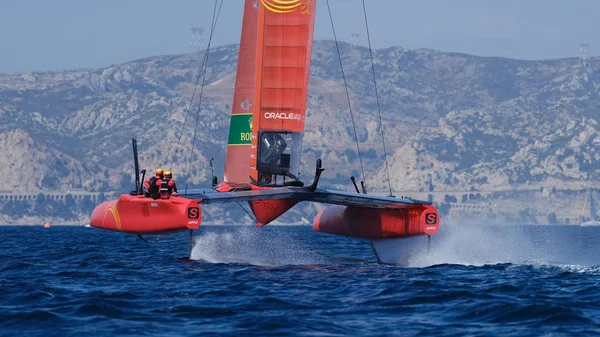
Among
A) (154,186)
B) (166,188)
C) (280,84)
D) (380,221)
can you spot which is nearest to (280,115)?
(280,84)

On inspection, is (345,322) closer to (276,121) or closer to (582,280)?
(582,280)

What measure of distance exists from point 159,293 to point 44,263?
929 cm

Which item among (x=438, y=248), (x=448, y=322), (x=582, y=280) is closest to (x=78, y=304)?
(x=448, y=322)

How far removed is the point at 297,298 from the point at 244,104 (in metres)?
17.4

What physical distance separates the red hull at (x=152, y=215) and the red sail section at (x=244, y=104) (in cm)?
831

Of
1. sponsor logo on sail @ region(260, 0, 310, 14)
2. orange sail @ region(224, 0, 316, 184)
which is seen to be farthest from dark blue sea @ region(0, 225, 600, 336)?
sponsor logo on sail @ region(260, 0, 310, 14)

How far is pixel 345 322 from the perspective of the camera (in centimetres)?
1507

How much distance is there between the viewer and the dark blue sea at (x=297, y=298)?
1470 cm

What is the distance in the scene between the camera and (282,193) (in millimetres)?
23531

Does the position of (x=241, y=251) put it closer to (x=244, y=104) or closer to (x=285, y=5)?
(x=285, y=5)

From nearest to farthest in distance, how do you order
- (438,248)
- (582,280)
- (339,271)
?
(582,280) < (339,271) < (438,248)

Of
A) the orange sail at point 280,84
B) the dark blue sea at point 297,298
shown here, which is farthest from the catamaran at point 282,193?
the dark blue sea at point 297,298

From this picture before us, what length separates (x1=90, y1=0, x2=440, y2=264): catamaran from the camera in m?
23.8

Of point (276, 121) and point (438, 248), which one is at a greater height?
point (276, 121)
